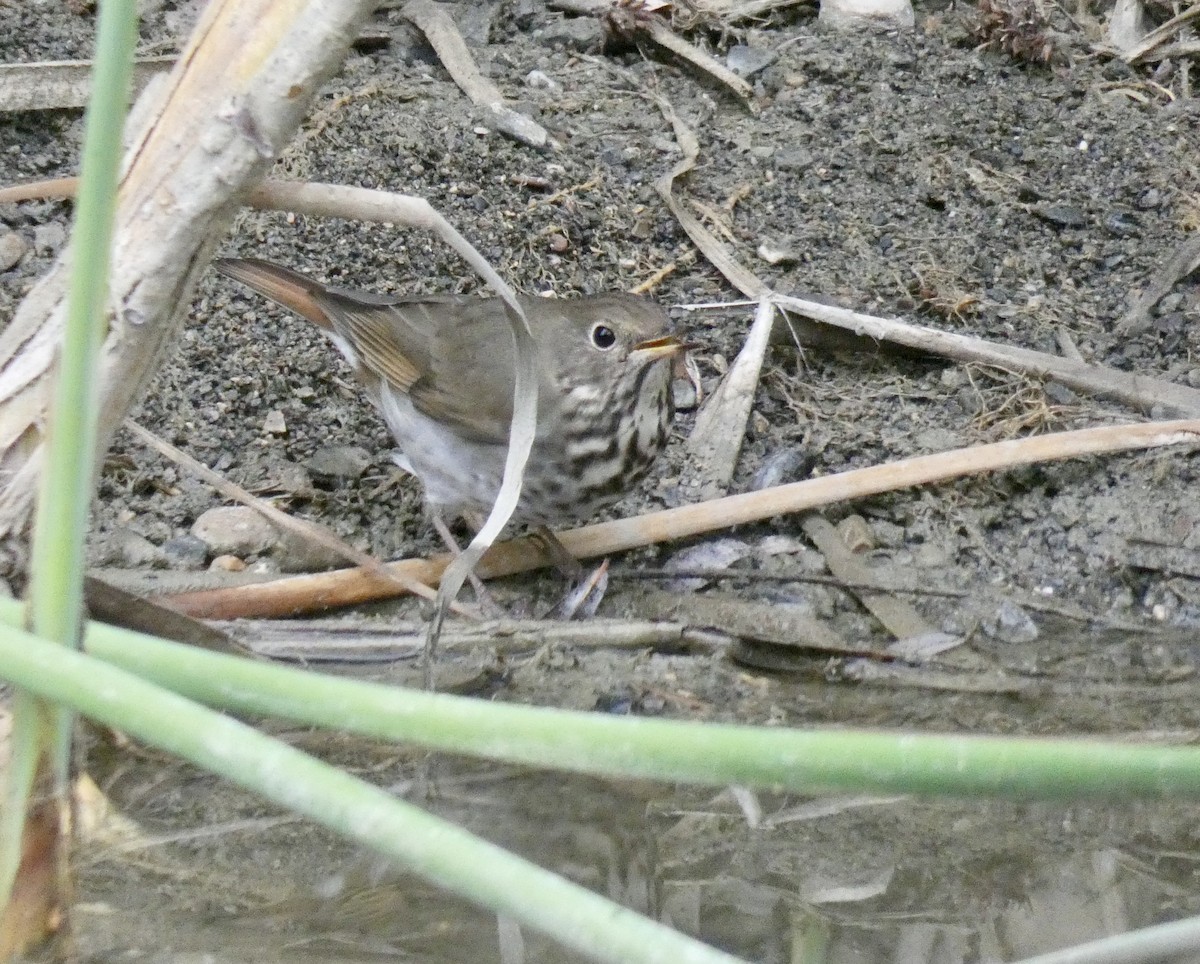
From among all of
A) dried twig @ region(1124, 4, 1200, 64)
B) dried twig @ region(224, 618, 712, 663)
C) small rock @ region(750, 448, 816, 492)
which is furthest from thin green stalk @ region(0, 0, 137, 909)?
dried twig @ region(1124, 4, 1200, 64)

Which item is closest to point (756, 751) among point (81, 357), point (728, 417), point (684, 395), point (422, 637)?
point (81, 357)

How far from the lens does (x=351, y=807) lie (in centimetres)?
133

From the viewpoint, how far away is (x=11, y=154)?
458 cm

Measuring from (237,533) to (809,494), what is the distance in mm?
1412

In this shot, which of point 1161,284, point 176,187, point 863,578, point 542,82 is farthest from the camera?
point 542,82

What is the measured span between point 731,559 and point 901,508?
481 millimetres

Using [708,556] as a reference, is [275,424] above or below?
above

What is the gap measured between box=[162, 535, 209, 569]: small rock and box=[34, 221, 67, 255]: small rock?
1.16 metres

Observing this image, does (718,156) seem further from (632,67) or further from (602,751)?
(602,751)

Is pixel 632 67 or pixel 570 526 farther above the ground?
pixel 632 67

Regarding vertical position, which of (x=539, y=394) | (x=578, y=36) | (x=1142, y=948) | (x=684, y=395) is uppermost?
(x=1142, y=948)

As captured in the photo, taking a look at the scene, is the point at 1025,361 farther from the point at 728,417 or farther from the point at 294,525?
the point at 294,525

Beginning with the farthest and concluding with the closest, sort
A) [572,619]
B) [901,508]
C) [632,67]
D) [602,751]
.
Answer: [632,67]
[901,508]
[572,619]
[602,751]

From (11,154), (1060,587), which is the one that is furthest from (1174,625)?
(11,154)
